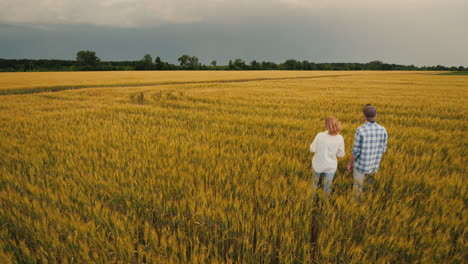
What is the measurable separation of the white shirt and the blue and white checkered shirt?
27cm

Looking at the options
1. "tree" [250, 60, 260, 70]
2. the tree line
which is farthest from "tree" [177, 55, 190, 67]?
"tree" [250, 60, 260, 70]

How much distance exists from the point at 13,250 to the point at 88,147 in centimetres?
282

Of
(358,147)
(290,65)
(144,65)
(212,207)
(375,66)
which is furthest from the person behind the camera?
(375,66)

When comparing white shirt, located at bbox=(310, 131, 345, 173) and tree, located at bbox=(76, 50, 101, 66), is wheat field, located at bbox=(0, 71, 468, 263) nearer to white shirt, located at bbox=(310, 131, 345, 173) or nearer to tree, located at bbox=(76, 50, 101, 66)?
white shirt, located at bbox=(310, 131, 345, 173)

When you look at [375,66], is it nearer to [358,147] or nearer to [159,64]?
[159,64]

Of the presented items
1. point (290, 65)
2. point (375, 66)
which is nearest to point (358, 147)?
point (290, 65)

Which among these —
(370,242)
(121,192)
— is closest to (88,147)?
(121,192)

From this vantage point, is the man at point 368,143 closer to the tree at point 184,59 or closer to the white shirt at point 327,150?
the white shirt at point 327,150

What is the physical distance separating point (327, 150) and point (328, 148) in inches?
1.3

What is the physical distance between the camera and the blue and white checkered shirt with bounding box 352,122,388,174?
9.41 ft

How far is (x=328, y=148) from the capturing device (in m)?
2.84

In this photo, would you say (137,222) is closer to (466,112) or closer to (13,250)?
(13,250)

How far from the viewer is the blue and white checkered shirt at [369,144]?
9.41 ft

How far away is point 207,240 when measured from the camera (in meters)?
2.12
